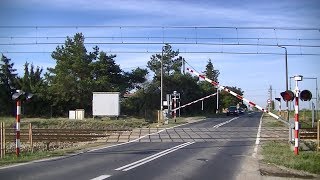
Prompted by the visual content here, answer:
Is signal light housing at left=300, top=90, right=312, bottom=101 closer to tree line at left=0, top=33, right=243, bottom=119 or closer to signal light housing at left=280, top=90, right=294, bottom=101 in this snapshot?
signal light housing at left=280, top=90, right=294, bottom=101

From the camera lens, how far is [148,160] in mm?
16750

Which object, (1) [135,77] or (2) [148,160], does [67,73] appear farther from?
(2) [148,160]

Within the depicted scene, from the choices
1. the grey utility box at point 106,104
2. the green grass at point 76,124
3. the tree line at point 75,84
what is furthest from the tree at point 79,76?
the green grass at point 76,124

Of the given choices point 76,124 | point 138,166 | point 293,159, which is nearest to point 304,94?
point 293,159

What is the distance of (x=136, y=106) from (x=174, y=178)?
2378 inches

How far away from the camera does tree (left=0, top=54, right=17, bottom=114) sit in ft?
218

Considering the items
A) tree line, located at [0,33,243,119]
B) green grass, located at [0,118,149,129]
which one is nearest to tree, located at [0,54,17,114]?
tree line, located at [0,33,243,119]

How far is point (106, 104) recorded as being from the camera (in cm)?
5391

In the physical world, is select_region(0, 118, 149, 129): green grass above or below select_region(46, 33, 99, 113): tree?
below

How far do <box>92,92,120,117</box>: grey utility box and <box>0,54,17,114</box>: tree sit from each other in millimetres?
18506

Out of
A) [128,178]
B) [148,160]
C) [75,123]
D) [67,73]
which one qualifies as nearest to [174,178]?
[128,178]

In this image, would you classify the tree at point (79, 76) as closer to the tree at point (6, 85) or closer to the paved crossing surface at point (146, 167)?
the tree at point (6, 85)

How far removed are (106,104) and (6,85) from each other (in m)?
24.0

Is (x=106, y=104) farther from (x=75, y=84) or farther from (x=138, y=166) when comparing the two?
(x=138, y=166)
